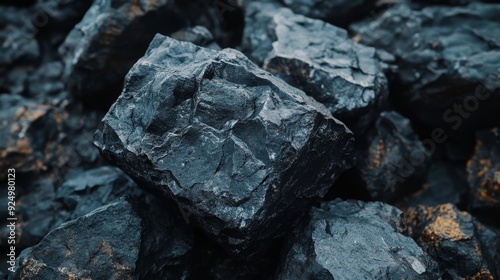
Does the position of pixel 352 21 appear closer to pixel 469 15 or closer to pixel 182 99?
pixel 469 15

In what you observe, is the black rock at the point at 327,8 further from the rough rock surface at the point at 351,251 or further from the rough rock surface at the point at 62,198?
the rough rock surface at the point at 62,198

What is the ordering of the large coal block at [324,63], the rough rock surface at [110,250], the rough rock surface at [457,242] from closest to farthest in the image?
1. the rough rock surface at [110,250]
2. the rough rock surface at [457,242]
3. the large coal block at [324,63]

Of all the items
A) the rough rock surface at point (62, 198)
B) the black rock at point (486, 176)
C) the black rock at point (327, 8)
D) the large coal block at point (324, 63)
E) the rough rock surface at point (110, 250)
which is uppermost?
the black rock at point (327, 8)

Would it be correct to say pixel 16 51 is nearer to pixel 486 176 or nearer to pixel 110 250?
pixel 110 250

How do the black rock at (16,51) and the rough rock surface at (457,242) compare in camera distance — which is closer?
the rough rock surface at (457,242)

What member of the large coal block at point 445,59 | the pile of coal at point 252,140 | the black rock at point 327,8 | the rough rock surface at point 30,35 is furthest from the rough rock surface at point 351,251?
the rough rock surface at point 30,35

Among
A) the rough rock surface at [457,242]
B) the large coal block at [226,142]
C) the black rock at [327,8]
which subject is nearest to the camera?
the large coal block at [226,142]
